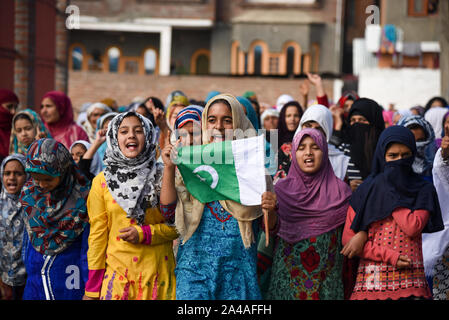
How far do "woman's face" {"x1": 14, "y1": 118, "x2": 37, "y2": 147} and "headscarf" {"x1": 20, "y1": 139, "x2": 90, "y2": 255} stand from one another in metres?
2.01

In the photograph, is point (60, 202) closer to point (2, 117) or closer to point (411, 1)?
point (2, 117)

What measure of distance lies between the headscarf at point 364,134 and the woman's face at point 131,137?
2022 mm

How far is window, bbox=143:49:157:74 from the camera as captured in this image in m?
30.8

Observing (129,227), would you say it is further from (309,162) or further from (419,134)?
(419,134)

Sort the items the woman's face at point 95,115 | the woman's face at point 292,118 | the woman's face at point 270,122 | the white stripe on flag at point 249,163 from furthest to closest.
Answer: the woman's face at point 270,122 → the woman's face at point 95,115 → the woman's face at point 292,118 → the white stripe on flag at point 249,163

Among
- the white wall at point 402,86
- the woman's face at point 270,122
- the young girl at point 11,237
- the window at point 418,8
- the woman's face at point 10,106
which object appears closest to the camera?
the young girl at point 11,237

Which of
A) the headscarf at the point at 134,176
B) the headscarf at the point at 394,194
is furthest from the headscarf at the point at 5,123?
the headscarf at the point at 394,194

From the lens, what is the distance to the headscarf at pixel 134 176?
12.3 feet

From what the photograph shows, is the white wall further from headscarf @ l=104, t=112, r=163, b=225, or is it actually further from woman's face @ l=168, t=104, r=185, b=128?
headscarf @ l=104, t=112, r=163, b=225

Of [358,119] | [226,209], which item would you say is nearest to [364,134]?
[358,119]

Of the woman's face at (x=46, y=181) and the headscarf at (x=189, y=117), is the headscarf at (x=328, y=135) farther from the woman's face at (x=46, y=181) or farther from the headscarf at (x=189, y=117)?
the woman's face at (x=46, y=181)

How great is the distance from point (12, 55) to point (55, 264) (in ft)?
22.3

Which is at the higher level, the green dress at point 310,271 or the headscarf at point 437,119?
the headscarf at point 437,119

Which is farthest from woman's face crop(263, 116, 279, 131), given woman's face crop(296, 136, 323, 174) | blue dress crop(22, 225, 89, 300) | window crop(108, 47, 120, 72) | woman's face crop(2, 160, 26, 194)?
window crop(108, 47, 120, 72)
